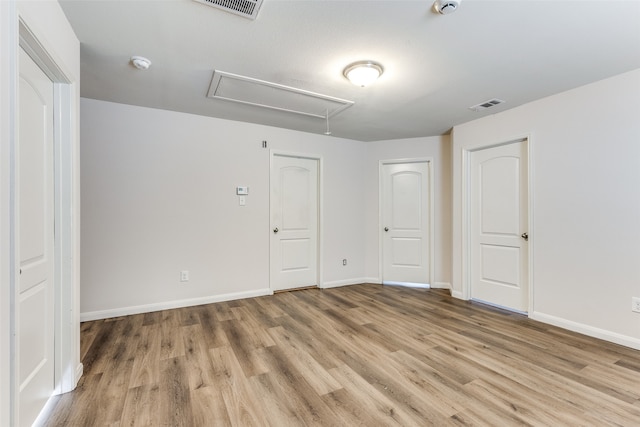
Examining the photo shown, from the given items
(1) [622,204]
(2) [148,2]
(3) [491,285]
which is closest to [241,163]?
(2) [148,2]

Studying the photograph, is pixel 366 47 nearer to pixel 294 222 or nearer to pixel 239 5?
pixel 239 5

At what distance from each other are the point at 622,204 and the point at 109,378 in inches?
173

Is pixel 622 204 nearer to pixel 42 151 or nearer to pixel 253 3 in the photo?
pixel 253 3

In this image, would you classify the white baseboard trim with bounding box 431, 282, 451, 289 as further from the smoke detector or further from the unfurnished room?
the smoke detector

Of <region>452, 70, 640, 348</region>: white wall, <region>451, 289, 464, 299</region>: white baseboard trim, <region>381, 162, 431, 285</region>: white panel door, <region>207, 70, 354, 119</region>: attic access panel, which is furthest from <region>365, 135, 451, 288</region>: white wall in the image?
<region>207, 70, 354, 119</region>: attic access panel

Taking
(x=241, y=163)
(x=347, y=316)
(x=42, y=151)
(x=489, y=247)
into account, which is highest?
(x=241, y=163)

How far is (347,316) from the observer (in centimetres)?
318

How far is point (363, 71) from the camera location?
2275mm

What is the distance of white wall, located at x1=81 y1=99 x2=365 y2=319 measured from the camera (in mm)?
3055

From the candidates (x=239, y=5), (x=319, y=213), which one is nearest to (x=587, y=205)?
(x=319, y=213)

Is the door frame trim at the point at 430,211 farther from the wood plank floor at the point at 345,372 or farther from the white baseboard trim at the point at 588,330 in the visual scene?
the white baseboard trim at the point at 588,330

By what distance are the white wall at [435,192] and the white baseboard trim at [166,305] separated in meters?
1.91

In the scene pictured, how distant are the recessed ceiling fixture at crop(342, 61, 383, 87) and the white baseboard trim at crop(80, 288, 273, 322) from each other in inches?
116

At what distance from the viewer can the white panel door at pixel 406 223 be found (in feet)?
14.9
